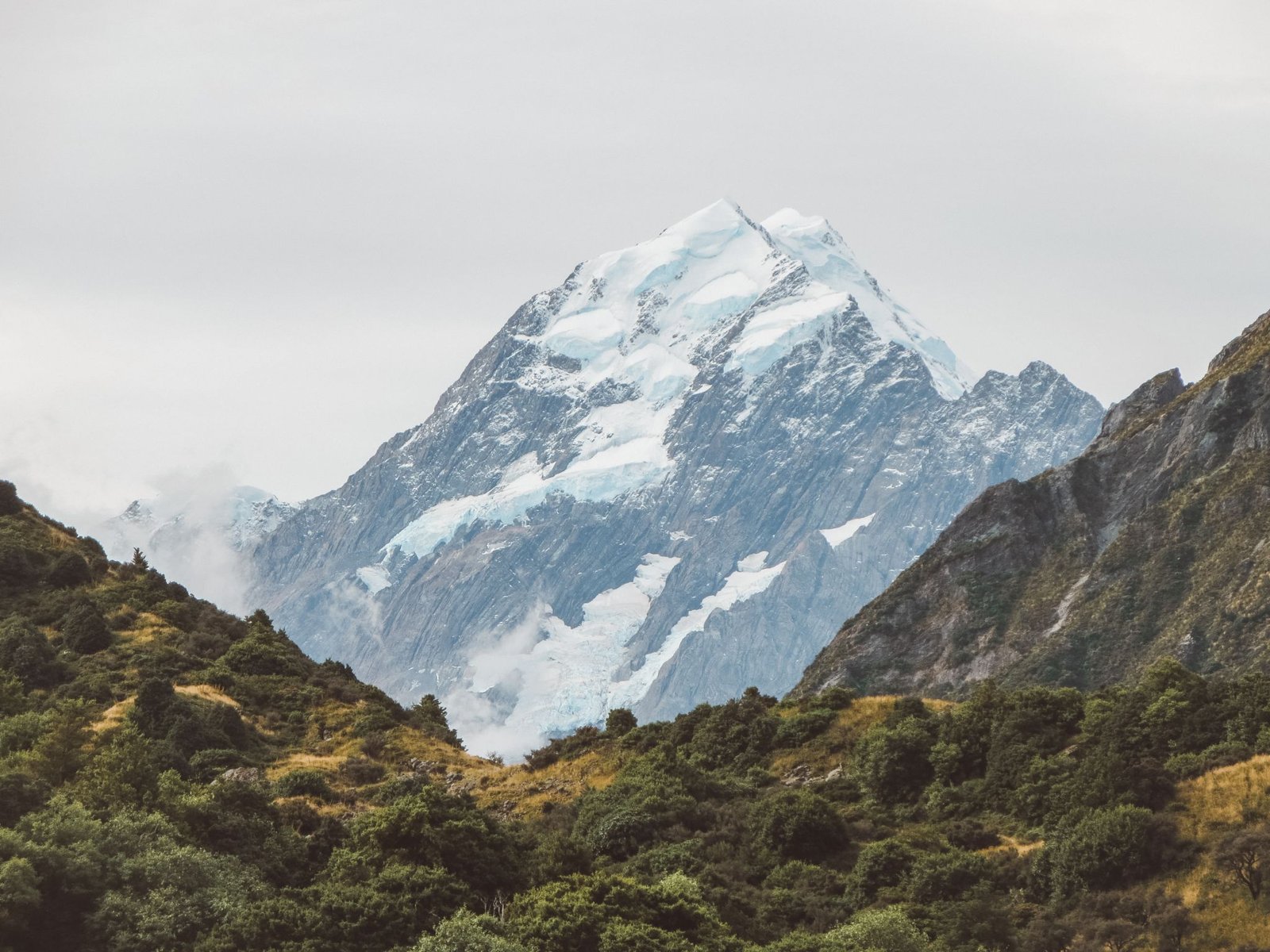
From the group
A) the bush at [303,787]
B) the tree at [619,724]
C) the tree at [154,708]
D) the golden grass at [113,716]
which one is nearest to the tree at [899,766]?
the tree at [619,724]

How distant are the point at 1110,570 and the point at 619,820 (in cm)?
10776

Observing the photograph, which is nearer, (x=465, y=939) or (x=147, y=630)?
(x=465, y=939)

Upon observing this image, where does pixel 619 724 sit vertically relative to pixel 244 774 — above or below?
above

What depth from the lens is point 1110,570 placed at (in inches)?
6407

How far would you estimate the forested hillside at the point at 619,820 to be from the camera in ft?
162

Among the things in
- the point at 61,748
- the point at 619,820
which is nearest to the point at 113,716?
the point at 61,748

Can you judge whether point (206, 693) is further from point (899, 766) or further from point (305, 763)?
point (899, 766)

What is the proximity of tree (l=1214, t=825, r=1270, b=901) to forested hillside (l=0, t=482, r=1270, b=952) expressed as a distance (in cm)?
11

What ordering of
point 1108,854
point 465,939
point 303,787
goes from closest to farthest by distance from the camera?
point 465,939, point 1108,854, point 303,787

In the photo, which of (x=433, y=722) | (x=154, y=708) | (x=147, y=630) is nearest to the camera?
(x=154, y=708)

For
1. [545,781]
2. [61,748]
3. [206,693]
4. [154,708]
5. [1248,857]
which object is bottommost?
[1248,857]

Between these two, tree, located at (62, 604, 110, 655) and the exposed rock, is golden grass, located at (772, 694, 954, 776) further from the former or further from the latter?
tree, located at (62, 604, 110, 655)

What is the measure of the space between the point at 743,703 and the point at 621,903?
3943cm

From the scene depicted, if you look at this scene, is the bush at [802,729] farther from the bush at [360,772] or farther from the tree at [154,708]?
the tree at [154,708]
